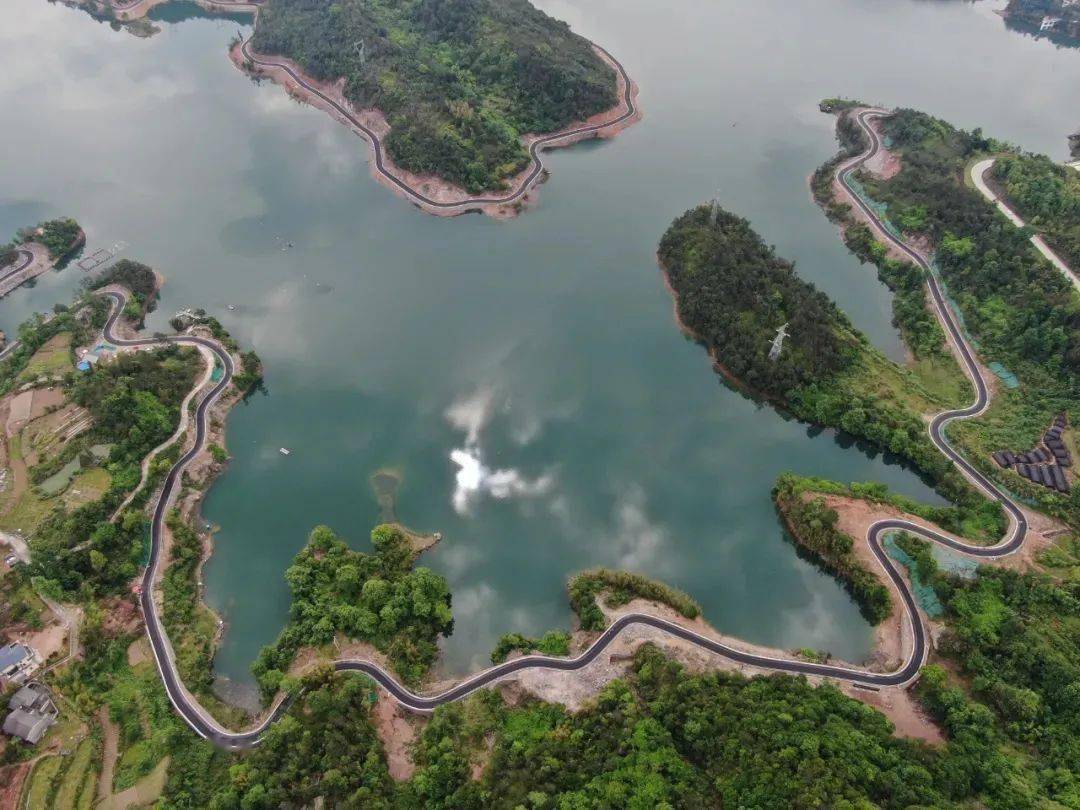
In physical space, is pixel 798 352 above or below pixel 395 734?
above

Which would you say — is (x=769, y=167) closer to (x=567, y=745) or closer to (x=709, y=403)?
(x=709, y=403)

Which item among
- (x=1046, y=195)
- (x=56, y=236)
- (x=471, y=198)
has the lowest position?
(x=56, y=236)

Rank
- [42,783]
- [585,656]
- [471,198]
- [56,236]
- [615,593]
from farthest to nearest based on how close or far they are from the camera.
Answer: [471,198]
[56,236]
[615,593]
[585,656]
[42,783]

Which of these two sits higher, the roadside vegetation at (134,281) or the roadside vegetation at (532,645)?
the roadside vegetation at (532,645)

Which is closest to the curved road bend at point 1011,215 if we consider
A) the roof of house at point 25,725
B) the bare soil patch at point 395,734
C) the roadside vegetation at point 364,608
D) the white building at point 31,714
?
the roadside vegetation at point 364,608

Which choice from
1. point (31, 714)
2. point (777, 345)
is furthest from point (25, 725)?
point (777, 345)

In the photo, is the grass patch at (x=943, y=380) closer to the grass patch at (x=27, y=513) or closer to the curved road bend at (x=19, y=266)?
the grass patch at (x=27, y=513)

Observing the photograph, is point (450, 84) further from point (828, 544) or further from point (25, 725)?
point (25, 725)

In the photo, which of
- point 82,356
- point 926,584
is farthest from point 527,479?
point 82,356
